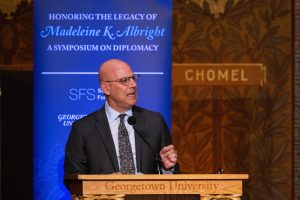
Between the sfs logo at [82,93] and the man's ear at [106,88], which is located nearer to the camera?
the man's ear at [106,88]

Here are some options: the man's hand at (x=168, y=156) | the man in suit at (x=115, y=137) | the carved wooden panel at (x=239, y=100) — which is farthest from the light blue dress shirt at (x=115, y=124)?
the carved wooden panel at (x=239, y=100)

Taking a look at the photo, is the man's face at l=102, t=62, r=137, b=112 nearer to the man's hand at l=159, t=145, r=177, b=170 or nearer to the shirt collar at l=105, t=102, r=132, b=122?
the shirt collar at l=105, t=102, r=132, b=122

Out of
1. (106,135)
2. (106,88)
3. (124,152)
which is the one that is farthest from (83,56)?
(124,152)

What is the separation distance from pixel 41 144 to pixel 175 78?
5.93 feet

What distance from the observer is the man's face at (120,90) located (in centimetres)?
494

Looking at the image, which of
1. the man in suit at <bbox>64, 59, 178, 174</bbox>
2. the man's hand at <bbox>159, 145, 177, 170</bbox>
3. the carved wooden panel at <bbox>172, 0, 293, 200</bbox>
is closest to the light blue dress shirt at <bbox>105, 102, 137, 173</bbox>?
the man in suit at <bbox>64, 59, 178, 174</bbox>

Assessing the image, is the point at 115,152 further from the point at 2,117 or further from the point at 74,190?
the point at 2,117

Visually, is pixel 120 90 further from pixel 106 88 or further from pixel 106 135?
pixel 106 135

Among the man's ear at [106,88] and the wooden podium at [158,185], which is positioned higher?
the man's ear at [106,88]

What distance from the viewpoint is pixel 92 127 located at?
4984mm

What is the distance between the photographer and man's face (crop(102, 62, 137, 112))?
16.2ft

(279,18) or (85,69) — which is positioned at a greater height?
(279,18)

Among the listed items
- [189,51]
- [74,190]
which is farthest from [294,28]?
[74,190]

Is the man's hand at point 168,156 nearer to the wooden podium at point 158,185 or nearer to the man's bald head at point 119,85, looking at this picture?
the wooden podium at point 158,185
